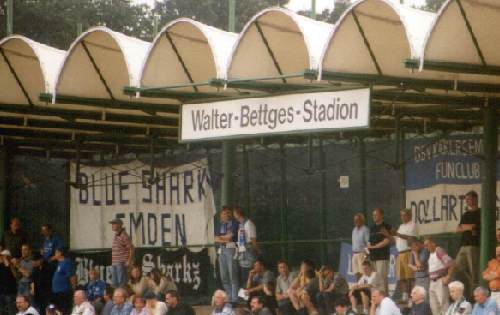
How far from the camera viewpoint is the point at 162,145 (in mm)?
27953

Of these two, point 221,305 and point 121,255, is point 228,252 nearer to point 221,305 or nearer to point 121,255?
point 221,305

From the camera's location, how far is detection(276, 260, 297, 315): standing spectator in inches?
882

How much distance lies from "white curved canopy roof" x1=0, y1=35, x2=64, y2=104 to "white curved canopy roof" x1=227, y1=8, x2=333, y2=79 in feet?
11.7

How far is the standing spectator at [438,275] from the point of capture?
2034 cm

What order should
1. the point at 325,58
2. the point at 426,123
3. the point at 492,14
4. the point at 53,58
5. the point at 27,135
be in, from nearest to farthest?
the point at 492,14
the point at 325,58
the point at 53,58
the point at 426,123
the point at 27,135

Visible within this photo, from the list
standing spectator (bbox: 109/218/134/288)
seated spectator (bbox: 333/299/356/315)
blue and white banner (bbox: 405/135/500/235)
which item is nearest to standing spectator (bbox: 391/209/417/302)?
blue and white banner (bbox: 405/135/500/235)

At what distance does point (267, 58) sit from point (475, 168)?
4.83 meters

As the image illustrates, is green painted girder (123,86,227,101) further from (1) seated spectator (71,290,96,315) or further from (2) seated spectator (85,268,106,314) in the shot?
(2) seated spectator (85,268,106,314)

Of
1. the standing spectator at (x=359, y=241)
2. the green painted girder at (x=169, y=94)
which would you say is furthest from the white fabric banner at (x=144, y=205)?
the green painted girder at (x=169, y=94)

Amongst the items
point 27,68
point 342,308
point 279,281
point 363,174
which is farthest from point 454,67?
point 27,68

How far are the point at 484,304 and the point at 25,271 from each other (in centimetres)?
1149

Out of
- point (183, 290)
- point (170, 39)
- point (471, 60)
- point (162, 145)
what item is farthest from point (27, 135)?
point (471, 60)

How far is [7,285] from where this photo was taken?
2608 cm

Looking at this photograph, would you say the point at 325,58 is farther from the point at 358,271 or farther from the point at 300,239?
the point at 300,239
